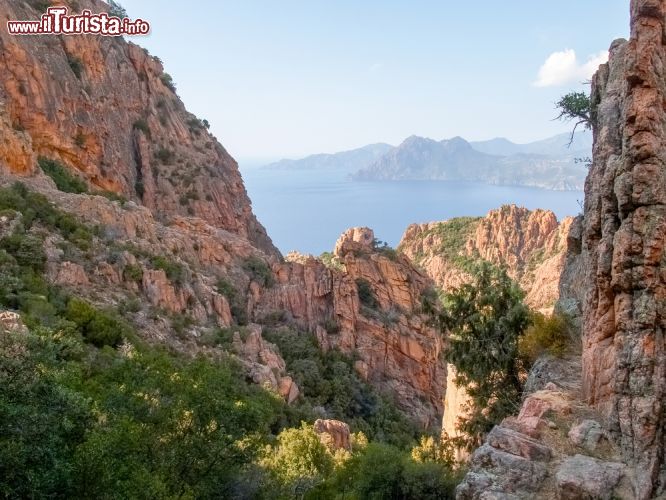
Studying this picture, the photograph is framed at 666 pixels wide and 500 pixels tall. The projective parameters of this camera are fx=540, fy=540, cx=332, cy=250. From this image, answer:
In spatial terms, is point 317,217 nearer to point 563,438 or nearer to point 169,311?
point 169,311

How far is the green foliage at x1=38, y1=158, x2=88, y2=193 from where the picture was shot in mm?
31266

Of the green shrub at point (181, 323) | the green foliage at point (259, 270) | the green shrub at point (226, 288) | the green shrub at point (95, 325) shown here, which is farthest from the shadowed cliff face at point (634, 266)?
the green foliage at point (259, 270)

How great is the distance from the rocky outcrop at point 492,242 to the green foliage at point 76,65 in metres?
54.5

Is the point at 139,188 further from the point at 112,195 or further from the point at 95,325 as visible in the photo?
the point at 95,325

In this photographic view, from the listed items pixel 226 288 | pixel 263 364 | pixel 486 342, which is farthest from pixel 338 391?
pixel 486 342

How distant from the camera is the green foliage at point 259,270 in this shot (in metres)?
38.2

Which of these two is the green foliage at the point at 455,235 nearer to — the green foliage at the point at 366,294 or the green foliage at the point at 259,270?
the green foliage at the point at 366,294

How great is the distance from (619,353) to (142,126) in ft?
142

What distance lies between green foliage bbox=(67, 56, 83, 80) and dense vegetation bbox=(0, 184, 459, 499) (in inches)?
837

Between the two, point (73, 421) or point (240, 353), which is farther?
point (240, 353)

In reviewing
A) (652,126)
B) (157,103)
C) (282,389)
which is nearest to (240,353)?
(282,389)

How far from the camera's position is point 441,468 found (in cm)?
1519

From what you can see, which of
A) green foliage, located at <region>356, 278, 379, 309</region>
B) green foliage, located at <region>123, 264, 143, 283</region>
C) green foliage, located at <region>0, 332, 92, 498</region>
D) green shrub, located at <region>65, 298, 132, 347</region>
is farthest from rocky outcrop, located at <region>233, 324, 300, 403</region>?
green foliage, located at <region>356, 278, 379, 309</region>

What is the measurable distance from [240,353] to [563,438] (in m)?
18.2
